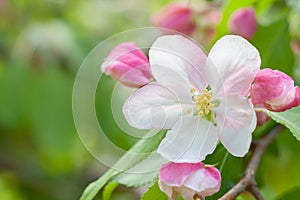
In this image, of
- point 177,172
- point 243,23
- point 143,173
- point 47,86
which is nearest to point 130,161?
point 143,173

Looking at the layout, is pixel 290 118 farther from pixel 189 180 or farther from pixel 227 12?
pixel 227 12

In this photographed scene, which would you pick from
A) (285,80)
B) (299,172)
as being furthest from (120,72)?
(299,172)

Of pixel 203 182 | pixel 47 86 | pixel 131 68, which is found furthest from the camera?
pixel 47 86

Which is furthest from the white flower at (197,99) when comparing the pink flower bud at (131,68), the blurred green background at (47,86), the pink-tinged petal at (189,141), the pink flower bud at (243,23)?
the blurred green background at (47,86)

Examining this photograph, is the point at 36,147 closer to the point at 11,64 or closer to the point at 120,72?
the point at 11,64

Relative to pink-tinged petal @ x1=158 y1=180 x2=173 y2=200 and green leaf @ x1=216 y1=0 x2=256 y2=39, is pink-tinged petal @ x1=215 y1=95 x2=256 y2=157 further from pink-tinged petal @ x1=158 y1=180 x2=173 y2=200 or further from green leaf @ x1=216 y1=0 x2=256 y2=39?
green leaf @ x1=216 y1=0 x2=256 y2=39

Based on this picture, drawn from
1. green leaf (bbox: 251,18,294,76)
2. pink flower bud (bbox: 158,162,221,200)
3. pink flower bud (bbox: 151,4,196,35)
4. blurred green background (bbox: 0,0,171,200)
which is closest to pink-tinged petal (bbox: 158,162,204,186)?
pink flower bud (bbox: 158,162,221,200)
